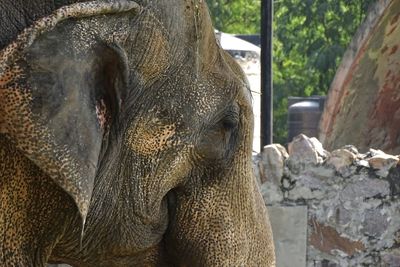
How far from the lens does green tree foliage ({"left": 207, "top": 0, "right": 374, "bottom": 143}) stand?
17.8m

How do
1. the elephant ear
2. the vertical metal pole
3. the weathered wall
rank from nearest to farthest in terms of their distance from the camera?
1. the elephant ear
2. the vertical metal pole
3. the weathered wall

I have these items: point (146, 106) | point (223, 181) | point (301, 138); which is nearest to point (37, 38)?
point (146, 106)

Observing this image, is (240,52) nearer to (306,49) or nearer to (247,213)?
(306,49)

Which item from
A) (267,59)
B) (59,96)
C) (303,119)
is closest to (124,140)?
(59,96)

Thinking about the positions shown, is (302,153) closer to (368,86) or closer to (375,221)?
(375,221)

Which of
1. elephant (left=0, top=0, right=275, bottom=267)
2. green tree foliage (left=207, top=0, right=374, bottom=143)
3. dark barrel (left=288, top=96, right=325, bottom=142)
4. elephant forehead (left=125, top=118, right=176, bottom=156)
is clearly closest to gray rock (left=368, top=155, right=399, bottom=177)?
elephant (left=0, top=0, right=275, bottom=267)

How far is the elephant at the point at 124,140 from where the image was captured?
7.62ft

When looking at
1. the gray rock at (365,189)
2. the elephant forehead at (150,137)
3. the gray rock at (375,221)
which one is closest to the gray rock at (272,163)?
the gray rock at (365,189)

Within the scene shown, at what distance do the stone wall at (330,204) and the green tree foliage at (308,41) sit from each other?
9606 mm

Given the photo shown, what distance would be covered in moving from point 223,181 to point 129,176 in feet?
1.32

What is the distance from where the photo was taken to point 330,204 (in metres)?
5.88

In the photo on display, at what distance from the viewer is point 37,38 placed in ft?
7.55

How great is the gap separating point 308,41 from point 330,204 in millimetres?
13989

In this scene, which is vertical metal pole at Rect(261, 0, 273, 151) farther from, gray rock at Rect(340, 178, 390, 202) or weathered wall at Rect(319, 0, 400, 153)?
weathered wall at Rect(319, 0, 400, 153)
